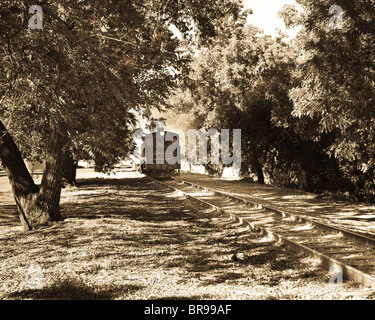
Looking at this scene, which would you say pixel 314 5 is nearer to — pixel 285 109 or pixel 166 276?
pixel 285 109

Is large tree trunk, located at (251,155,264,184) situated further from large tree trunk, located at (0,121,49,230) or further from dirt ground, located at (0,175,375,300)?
large tree trunk, located at (0,121,49,230)

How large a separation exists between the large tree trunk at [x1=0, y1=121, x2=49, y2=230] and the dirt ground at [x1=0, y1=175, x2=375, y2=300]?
43 centimetres

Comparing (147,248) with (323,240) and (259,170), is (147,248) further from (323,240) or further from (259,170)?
(259,170)

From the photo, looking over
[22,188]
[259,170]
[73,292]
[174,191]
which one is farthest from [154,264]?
[259,170]

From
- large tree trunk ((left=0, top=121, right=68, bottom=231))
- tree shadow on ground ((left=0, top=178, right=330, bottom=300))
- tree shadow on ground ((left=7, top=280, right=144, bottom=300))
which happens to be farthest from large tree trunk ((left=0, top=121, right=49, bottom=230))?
tree shadow on ground ((left=7, top=280, right=144, bottom=300))

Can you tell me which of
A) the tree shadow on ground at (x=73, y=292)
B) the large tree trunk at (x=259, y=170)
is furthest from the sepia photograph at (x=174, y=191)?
the large tree trunk at (x=259, y=170)

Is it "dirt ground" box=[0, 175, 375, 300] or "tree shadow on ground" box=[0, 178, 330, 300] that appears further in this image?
"tree shadow on ground" box=[0, 178, 330, 300]

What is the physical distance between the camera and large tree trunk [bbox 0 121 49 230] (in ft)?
36.6

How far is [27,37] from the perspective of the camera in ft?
23.5

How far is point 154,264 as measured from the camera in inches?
299

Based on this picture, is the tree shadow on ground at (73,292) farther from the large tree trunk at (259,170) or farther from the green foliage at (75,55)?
the large tree trunk at (259,170)

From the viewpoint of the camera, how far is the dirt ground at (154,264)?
593 centimetres

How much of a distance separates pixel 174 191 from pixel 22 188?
1281cm

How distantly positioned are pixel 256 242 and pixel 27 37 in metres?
6.68
